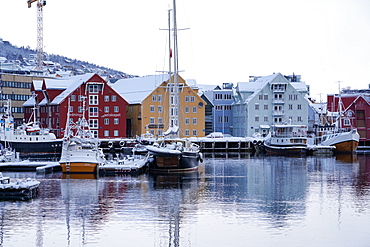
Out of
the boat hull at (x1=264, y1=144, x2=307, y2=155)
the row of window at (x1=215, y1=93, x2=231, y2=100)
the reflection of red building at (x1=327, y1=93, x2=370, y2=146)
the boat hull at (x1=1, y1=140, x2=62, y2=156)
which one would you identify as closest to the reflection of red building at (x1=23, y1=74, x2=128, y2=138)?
the boat hull at (x1=1, y1=140, x2=62, y2=156)

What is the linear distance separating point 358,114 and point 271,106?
51.2 feet

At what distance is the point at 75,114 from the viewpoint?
3819 inches

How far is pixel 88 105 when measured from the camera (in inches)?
3871

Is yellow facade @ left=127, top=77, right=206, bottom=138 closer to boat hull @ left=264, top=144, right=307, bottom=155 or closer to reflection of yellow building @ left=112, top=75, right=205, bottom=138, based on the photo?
reflection of yellow building @ left=112, top=75, right=205, bottom=138

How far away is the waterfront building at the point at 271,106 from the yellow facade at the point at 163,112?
9181mm


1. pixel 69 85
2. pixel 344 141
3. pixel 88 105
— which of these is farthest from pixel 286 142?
pixel 69 85

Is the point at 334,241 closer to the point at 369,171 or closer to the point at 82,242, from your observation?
the point at 82,242

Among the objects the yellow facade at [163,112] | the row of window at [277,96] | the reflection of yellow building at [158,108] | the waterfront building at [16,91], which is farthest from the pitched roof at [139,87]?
the waterfront building at [16,91]

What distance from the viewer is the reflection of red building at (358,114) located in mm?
112188

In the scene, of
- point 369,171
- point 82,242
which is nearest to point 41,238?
point 82,242

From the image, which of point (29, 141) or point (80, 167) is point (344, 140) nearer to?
point (29, 141)

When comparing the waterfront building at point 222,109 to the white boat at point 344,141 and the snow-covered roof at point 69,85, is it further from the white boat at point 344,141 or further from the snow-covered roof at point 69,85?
the snow-covered roof at point 69,85

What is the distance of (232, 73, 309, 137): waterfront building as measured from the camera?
113m

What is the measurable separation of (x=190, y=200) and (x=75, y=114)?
58324 mm
